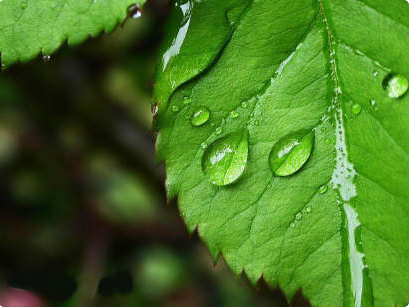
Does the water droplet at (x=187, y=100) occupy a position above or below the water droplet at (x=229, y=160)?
above

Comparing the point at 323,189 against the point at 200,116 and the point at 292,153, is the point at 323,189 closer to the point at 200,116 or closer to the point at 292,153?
the point at 292,153

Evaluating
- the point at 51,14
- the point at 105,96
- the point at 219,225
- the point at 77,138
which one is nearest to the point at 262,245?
the point at 219,225

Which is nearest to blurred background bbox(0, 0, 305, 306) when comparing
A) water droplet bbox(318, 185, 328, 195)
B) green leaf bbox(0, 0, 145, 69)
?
green leaf bbox(0, 0, 145, 69)

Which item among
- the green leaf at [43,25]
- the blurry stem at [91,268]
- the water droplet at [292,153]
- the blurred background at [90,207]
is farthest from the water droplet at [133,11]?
the blurry stem at [91,268]

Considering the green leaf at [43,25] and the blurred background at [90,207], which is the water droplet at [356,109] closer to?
the green leaf at [43,25]

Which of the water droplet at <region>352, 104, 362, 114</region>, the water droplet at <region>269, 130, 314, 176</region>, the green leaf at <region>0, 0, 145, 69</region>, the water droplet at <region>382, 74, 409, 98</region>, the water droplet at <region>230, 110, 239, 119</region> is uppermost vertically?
the green leaf at <region>0, 0, 145, 69</region>

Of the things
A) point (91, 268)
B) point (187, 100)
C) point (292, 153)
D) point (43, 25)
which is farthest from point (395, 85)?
point (91, 268)

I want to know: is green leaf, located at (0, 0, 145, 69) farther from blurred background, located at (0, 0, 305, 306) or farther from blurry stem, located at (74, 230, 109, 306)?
blurry stem, located at (74, 230, 109, 306)
